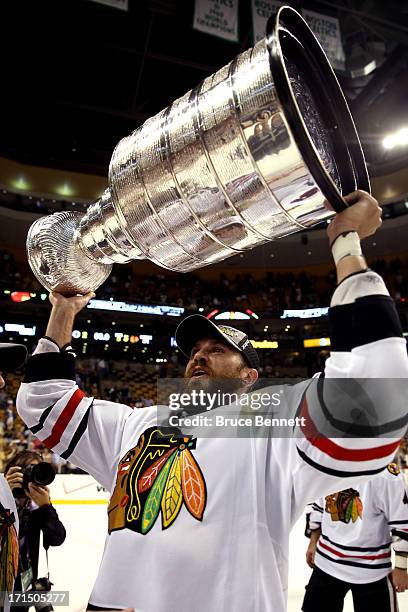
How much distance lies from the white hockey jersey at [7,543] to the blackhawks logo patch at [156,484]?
56 cm

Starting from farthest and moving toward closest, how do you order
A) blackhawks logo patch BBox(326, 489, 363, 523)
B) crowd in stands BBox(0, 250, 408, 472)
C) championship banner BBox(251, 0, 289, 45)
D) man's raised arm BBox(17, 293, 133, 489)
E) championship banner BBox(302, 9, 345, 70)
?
crowd in stands BBox(0, 250, 408, 472), championship banner BBox(302, 9, 345, 70), championship banner BBox(251, 0, 289, 45), blackhawks logo patch BBox(326, 489, 363, 523), man's raised arm BBox(17, 293, 133, 489)

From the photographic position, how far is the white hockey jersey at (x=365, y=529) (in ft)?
8.28

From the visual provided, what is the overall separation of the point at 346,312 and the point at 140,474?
0.70 m

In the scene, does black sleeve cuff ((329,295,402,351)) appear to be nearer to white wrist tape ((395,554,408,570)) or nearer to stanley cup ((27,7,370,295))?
stanley cup ((27,7,370,295))

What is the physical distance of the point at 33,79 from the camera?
30.7 ft

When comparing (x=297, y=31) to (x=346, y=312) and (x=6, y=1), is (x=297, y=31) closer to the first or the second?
(x=346, y=312)

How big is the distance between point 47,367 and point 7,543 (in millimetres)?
670

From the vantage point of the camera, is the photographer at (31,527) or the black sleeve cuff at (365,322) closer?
the black sleeve cuff at (365,322)

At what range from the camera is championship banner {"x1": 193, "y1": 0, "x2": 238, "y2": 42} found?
4672 millimetres

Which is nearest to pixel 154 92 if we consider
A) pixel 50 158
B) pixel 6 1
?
pixel 6 1

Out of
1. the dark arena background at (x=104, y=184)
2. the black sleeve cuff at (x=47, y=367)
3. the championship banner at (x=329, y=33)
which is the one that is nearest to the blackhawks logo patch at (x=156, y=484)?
the black sleeve cuff at (x=47, y=367)

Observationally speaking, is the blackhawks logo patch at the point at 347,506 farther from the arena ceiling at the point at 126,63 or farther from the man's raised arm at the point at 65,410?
the arena ceiling at the point at 126,63

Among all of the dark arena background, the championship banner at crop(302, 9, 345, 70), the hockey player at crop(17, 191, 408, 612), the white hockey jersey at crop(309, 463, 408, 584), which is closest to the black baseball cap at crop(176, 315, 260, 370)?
the hockey player at crop(17, 191, 408, 612)

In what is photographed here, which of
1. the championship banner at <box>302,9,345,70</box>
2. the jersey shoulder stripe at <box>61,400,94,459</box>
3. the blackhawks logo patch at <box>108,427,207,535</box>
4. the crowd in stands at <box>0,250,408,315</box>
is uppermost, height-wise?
the crowd in stands at <box>0,250,408,315</box>
